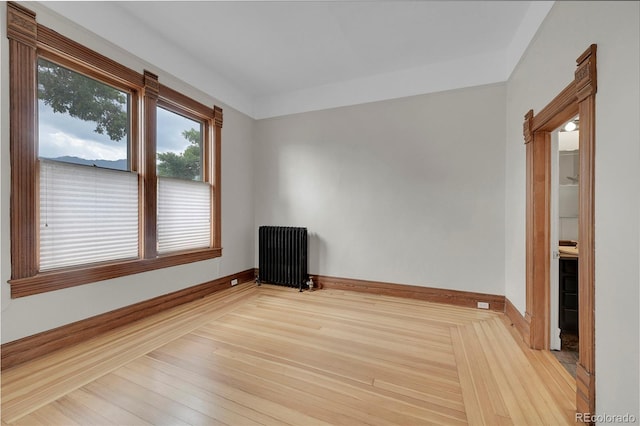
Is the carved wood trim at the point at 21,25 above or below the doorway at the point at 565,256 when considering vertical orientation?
above

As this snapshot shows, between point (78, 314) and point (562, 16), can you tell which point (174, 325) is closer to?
point (78, 314)

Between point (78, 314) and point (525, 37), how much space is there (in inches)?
192

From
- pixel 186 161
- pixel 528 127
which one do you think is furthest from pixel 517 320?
pixel 186 161

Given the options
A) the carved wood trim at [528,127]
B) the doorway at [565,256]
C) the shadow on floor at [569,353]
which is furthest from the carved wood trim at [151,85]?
the shadow on floor at [569,353]

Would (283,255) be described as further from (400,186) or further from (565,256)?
(565,256)

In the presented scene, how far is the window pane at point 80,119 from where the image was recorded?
88.9 inches

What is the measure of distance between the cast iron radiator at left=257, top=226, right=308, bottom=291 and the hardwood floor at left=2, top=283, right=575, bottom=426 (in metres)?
1.14

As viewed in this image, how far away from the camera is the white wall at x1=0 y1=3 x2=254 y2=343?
1.97 meters

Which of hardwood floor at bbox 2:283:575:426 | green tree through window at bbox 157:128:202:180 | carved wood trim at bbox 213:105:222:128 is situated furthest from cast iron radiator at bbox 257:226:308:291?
carved wood trim at bbox 213:105:222:128

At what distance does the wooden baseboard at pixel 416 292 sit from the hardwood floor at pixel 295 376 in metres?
0.32

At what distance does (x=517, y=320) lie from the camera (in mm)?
2689

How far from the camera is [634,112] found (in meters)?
1.19

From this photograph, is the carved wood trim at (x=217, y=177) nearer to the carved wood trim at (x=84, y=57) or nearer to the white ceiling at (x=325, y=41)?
the white ceiling at (x=325, y=41)

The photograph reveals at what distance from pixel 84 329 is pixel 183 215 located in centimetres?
155
